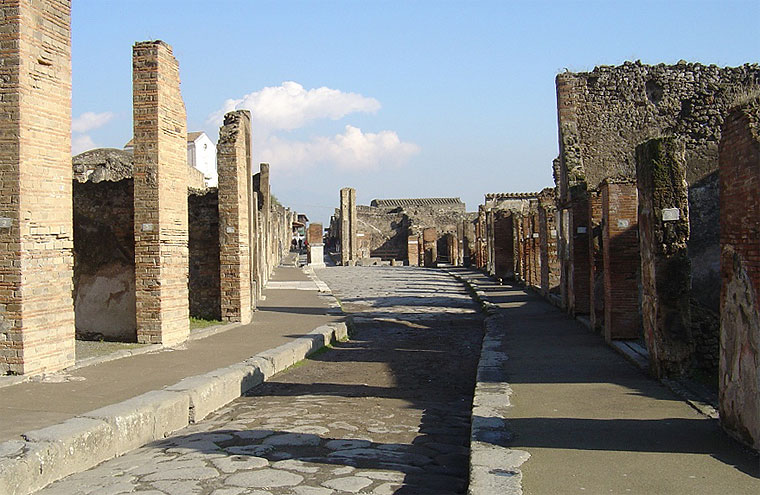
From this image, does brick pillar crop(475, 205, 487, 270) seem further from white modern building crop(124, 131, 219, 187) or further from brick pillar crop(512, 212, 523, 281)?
white modern building crop(124, 131, 219, 187)

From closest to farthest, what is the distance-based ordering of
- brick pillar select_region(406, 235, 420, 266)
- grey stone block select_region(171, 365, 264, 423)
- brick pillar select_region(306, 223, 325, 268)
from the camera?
grey stone block select_region(171, 365, 264, 423) < brick pillar select_region(306, 223, 325, 268) < brick pillar select_region(406, 235, 420, 266)

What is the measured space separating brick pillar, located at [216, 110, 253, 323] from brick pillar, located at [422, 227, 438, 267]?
3061 centimetres

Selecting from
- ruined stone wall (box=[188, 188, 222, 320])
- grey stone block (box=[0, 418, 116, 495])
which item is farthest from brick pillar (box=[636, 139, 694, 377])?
ruined stone wall (box=[188, 188, 222, 320])

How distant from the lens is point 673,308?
24.7ft

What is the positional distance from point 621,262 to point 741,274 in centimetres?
529

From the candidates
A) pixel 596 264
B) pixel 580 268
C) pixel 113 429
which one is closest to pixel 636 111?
pixel 580 268

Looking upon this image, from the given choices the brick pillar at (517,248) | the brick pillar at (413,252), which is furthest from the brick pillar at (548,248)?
the brick pillar at (413,252)

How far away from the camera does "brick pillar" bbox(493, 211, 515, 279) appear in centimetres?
2569

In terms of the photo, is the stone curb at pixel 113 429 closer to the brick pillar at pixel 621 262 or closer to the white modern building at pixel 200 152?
the brick pillar at pixel 621 262

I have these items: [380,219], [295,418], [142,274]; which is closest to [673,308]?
[295,418]

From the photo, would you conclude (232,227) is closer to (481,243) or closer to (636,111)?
(636,111)

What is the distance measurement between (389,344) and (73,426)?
24.3ft

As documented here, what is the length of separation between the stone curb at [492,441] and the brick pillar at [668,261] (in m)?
1.58

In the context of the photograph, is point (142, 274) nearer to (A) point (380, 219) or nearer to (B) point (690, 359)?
(B) point (690, 359)
